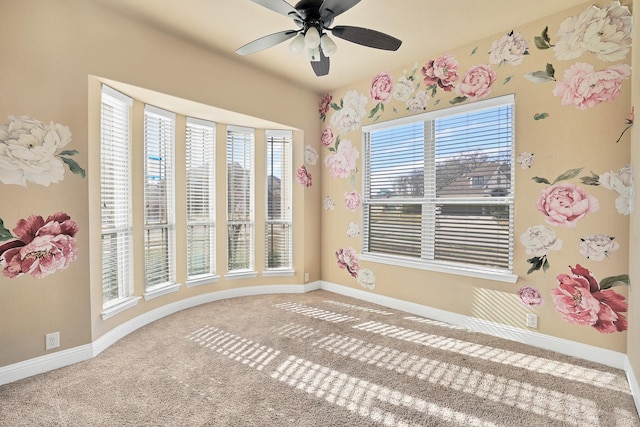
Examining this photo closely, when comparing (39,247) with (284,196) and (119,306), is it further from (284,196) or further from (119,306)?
A: (284,196)

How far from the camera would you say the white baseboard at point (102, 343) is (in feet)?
7.11

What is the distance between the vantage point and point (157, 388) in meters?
2.07

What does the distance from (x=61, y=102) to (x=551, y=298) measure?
4.31 metres

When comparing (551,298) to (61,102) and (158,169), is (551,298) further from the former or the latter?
(61,102)

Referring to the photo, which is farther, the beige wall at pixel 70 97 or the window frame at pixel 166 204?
the window frame at pixel 166 204

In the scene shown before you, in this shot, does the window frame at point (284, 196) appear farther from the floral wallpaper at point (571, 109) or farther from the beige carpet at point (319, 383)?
the floral wallpaper at point (571, 109)

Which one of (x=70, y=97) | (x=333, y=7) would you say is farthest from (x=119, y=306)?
(x=333, y=7)

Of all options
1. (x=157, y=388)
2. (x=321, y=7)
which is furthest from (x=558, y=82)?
(x=157, y=388)

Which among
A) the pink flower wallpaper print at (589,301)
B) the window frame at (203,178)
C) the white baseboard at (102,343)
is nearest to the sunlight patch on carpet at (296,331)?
the white baseboard at (102,343)

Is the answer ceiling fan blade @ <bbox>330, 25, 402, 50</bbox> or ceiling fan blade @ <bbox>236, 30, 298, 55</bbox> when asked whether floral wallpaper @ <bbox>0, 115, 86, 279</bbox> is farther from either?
ceiling fan blade @ <bbox>330, 25, 402, 50</bbox>

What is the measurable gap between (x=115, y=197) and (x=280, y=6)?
7.43ft

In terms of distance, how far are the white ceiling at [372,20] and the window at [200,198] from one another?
102 cm

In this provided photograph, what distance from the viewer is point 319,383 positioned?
7.01 feet

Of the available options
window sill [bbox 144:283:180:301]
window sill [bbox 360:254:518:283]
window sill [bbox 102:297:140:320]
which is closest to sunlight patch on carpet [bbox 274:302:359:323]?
window sill [bbox 360:254:518:283]
